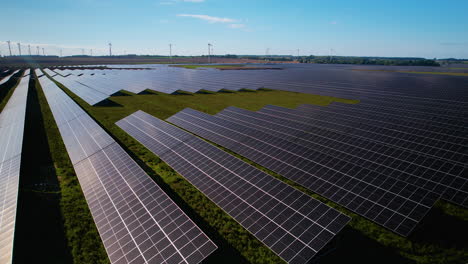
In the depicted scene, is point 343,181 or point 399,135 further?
point 399,135

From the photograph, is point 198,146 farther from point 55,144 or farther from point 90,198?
point 55,144

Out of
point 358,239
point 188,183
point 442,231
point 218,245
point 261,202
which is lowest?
point 218,245

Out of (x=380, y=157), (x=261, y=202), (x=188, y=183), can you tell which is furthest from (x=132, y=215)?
(x=380, y=157)

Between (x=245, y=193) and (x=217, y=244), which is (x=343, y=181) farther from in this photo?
(x=217, y=244)

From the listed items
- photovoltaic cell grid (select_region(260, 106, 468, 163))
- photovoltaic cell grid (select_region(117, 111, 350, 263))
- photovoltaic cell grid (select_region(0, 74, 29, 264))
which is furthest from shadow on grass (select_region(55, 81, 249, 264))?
photovoltaic cell grid (select_region(260, 106, 468, 163))

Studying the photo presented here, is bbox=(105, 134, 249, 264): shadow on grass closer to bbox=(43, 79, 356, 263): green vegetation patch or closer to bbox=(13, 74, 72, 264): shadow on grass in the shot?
bbox=(43, 79, 356, 263): green vegetation patch

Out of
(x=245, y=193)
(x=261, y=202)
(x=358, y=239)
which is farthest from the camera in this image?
(x=245, y=193)
